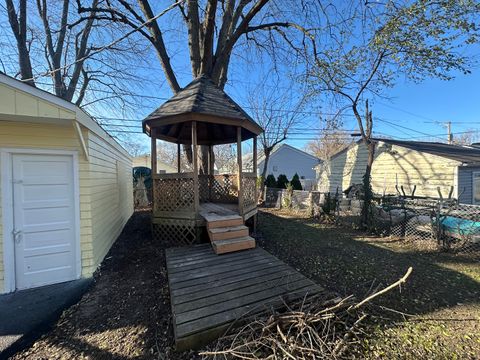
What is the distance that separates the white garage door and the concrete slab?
8.8 inches

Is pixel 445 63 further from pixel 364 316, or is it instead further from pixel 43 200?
pixel 43 200

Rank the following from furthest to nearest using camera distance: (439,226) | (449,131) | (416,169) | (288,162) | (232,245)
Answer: (288,162) → (449,131) → (416,169) → (439,226) → (232,245)

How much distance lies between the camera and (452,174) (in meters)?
11.3

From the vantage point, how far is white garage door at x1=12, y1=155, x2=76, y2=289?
365 cm

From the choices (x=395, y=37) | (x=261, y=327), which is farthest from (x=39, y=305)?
(x=395, y=37)

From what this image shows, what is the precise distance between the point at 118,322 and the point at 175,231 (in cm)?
294

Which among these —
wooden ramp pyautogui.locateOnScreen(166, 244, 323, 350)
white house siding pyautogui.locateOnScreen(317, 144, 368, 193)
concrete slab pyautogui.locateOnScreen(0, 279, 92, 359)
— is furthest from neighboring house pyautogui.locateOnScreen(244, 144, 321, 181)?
concrete slab pyautogui.locateOnScreen(0, 279, 92, 359)

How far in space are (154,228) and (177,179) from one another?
1462mm

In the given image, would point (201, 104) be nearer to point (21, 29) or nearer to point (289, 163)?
point (21, 29)

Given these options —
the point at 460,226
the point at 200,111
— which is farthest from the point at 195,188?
the point at 460,226

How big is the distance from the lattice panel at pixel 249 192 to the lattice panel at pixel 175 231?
1.69 metres

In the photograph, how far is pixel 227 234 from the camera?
15.7 ft

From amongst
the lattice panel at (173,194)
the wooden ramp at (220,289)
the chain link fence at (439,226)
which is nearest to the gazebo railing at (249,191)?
the lattice panel at (173,194)

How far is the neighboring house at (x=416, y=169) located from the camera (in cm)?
1138
